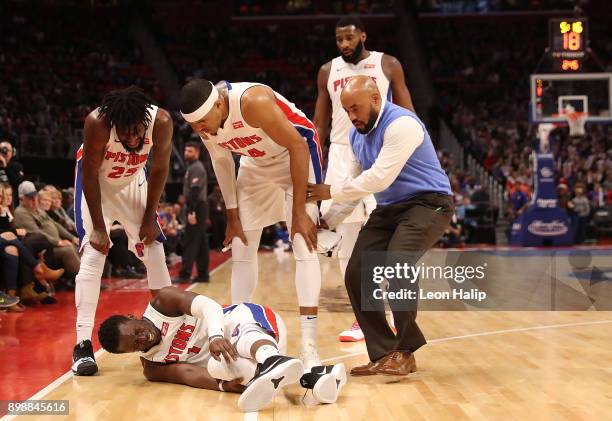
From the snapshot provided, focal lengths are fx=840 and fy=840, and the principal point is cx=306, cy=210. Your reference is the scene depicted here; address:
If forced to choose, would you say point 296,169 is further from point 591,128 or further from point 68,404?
point 591,128

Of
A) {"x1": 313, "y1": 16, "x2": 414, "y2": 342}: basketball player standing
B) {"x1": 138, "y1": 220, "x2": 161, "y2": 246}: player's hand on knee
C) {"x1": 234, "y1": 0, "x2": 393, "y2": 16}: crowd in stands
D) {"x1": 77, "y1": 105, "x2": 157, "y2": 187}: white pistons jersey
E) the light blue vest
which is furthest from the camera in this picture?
{"x1": 234, "y1": 0, "x2": 393, "y2": 16}: crowd in stands

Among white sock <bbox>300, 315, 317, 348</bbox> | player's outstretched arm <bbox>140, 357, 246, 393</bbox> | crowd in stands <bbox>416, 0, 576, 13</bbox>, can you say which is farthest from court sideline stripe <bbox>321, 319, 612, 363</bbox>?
crowd in stands <bbox>416, 0, 576, 13</bbox>

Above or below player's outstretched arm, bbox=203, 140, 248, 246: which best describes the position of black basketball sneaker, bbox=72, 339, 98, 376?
below

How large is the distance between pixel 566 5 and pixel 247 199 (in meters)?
26.3

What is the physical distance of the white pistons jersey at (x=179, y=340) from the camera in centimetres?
477

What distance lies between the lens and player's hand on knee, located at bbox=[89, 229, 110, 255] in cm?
534

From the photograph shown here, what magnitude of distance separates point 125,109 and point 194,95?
72 centimetres

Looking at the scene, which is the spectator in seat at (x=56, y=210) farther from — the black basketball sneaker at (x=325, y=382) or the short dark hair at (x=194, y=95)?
the black basketball sneaker at (x=325, y=382)

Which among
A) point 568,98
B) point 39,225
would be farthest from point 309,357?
point 568,98

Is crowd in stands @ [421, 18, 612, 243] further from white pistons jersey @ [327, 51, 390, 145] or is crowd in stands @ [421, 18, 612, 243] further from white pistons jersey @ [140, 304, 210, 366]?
white pistons jersey @ [140, 304, 210, 366]

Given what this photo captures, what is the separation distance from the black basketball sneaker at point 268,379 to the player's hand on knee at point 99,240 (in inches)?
67.5

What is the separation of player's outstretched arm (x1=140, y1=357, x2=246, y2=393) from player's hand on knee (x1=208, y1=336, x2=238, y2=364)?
0.31 metres

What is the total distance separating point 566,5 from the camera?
95.0ft

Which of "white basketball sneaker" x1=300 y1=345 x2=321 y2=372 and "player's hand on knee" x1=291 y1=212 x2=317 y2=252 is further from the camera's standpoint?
"player's hand on knee" x1=291 y1=212 x2=317 y2=252
